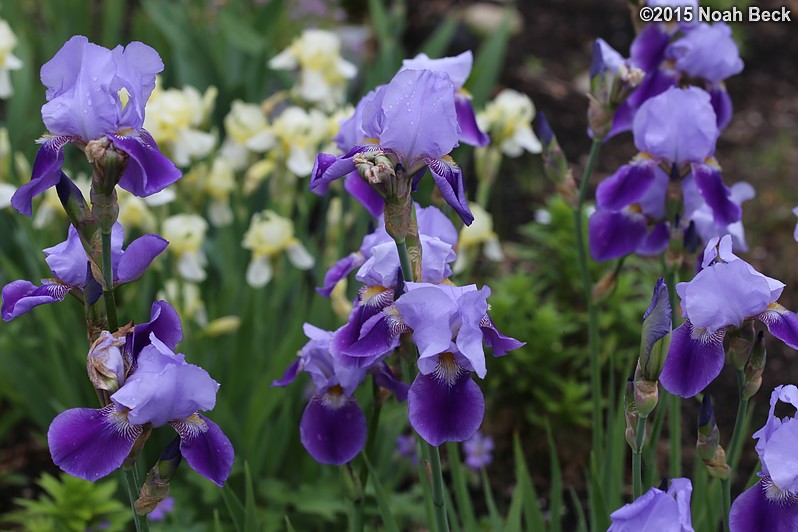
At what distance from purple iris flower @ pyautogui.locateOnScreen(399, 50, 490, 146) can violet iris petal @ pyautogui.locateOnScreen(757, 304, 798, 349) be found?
0.61 meters

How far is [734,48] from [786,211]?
8.29 feet

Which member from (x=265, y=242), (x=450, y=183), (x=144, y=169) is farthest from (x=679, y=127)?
(x=265, y=242)

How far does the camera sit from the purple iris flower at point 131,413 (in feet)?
3.47

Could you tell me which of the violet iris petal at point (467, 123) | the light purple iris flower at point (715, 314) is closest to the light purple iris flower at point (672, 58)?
the violet iris petal at point (467, 123)

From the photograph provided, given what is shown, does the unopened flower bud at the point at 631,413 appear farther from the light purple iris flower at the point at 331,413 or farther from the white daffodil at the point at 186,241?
the white daffodil at the point at 186,241

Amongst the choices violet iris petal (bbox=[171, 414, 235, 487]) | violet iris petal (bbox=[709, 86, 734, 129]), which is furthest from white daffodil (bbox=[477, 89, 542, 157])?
violet iris petal (bbox=[171, 414, 235, 487])

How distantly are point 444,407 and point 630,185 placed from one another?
72 cm

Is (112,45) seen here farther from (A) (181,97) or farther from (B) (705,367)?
(B) (705,367)

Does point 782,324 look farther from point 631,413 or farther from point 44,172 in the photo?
point 44,172

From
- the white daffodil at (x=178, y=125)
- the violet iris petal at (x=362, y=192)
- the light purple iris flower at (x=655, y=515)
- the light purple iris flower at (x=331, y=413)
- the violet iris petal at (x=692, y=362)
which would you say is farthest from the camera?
the white daffodil at (x=178, y=125)

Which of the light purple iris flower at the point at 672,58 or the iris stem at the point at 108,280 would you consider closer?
the iris stem at the point at 108,280

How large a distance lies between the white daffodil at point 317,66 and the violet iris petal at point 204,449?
1958 mm

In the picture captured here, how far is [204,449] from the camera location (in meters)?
1.14

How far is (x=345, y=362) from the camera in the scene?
47.4 inches
